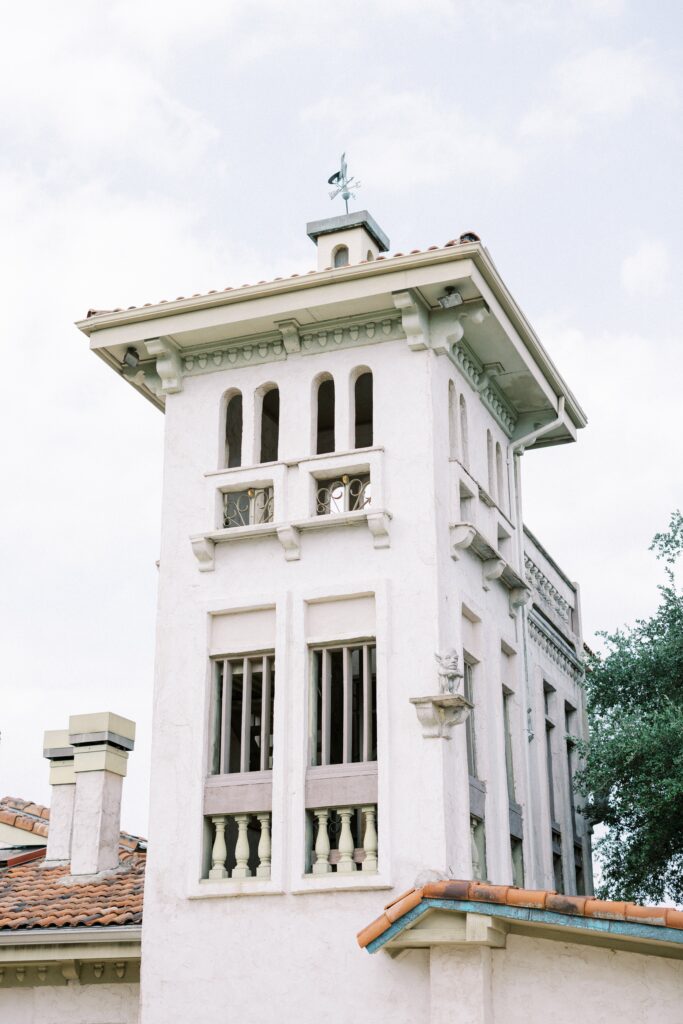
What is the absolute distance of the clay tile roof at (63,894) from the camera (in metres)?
15.8

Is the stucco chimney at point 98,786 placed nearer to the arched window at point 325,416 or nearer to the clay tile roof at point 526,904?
the arched window at point 325,416

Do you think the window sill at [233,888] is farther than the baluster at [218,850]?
No

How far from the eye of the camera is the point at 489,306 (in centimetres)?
1636

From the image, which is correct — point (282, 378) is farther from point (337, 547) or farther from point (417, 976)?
point (417, 976)

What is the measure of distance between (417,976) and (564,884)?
20.8ft

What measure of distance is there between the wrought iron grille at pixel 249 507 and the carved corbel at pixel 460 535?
220 centimetres

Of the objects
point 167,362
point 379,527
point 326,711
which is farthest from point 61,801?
point 379,527

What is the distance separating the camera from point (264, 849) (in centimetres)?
1502

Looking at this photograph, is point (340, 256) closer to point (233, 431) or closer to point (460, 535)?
point (233, 431)

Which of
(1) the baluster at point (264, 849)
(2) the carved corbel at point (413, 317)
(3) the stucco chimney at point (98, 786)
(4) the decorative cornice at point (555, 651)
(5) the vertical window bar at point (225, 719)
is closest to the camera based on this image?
(1) the baluster at point (264, 849)

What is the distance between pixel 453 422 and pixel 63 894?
7.43 meters

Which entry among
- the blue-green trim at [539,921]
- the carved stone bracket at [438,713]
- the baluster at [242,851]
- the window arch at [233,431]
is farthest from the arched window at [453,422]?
the blue-green trim at [539,921]

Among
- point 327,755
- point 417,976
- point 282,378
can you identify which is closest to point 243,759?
point 327,755

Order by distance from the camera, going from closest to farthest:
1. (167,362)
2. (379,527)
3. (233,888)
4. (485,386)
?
(233,888) → (379,527) → (167,362) → (485,386)
